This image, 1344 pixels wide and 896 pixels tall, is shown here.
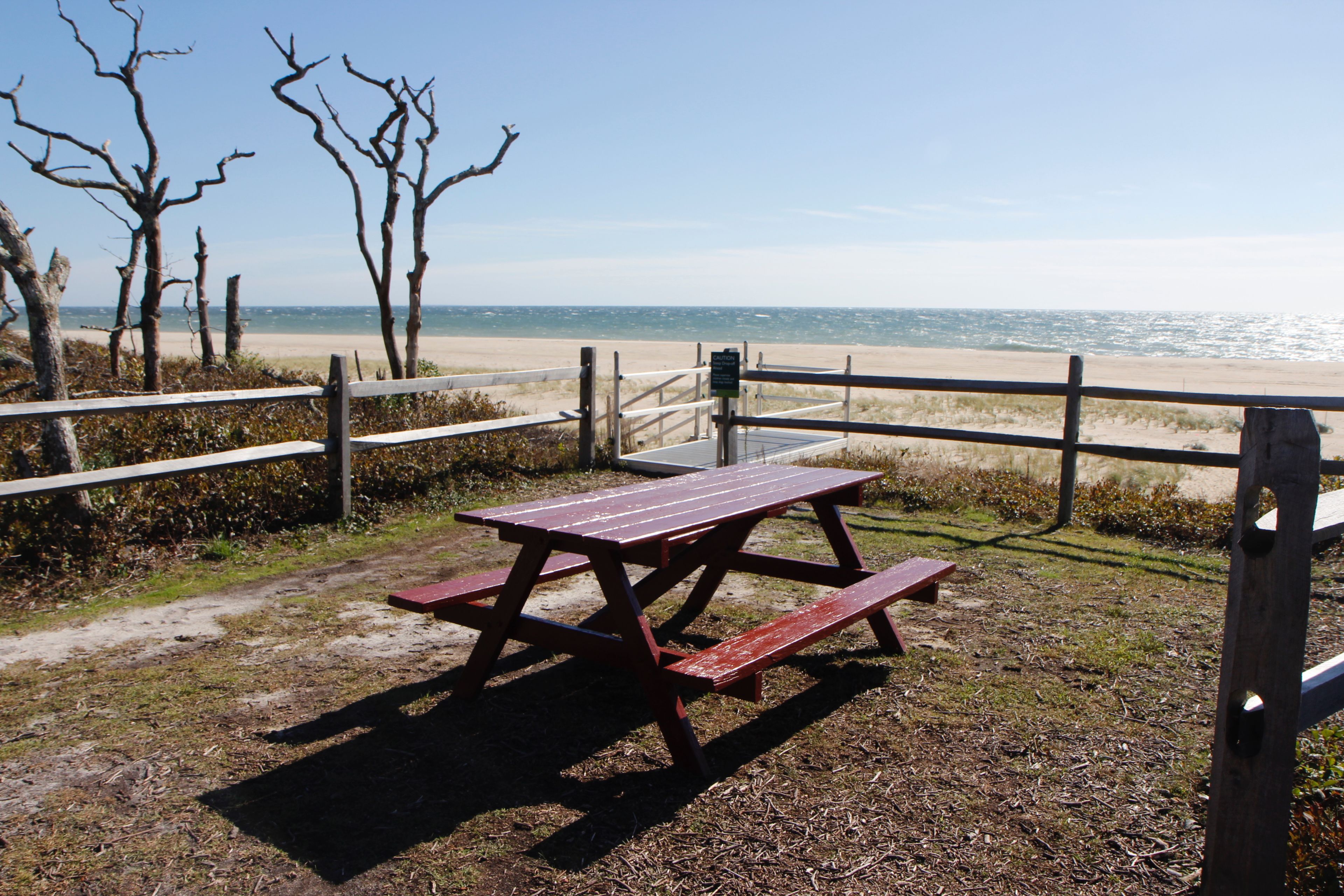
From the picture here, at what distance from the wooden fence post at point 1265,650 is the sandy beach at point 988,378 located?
9619 millimetres

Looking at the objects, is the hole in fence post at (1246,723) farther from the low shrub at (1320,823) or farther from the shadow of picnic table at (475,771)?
the shadow of picnic table at (475,771)

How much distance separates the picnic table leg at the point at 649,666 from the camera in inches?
124

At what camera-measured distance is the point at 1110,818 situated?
9.55 feet

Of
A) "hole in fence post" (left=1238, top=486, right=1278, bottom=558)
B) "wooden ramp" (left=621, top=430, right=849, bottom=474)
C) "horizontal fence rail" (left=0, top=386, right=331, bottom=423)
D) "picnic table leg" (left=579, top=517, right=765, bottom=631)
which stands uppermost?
"hole in fence post" (left=1238, top=486, right=1278, bottom=558)

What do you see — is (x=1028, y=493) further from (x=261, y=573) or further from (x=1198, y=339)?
(x=1198, y=339)

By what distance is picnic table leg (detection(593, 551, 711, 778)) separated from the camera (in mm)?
3154

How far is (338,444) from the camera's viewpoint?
22.7 ft

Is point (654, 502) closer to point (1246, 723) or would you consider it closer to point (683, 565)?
point (683, 565)

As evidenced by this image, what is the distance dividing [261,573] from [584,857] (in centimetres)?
387

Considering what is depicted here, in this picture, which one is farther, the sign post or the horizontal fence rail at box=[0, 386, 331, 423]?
the sign post

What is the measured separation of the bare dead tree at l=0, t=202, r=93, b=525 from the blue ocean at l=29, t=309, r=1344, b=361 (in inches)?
1388

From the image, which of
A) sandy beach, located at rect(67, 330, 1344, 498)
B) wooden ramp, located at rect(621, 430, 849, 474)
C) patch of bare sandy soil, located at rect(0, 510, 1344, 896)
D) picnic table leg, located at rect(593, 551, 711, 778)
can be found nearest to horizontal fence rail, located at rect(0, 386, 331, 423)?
patch of bare sandy soil, located at rect(0, 510, 1344, 896)

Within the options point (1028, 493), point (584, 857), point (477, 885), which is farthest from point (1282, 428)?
point (1028, 493)

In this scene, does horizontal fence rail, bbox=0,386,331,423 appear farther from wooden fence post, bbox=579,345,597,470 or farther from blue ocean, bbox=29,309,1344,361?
blue ocean, bbox=29,309,1344,361
